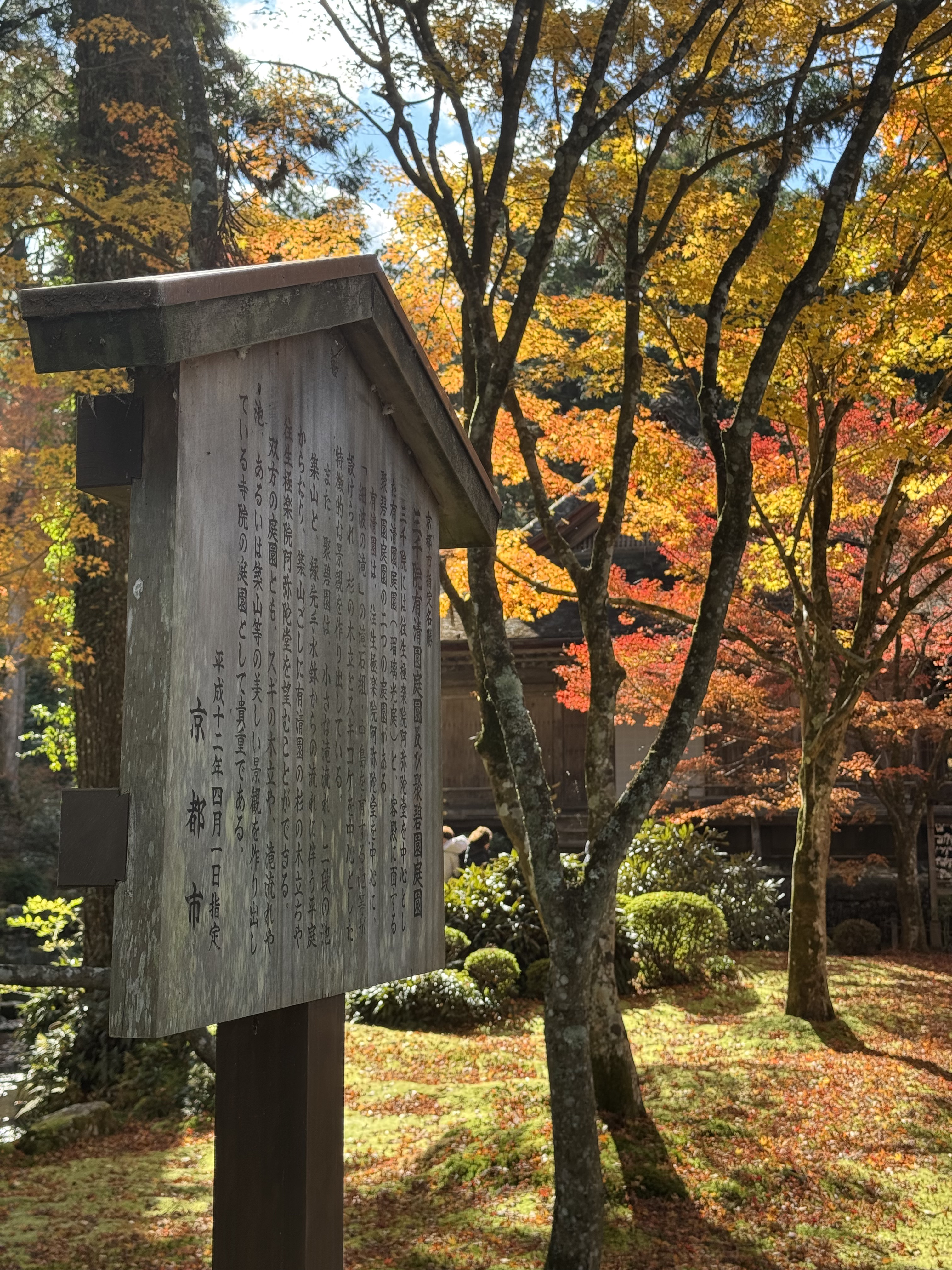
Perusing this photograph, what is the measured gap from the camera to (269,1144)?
3301 millimetres

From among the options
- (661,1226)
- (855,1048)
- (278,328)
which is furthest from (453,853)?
(278,328)

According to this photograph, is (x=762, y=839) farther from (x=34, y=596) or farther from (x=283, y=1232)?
(x=283, y=1232)

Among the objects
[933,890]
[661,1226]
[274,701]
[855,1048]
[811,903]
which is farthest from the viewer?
[933,890]

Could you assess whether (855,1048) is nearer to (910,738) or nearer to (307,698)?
(910,738)

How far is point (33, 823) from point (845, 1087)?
2033 cm

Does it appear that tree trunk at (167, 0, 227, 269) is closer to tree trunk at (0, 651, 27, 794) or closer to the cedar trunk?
the cedar trunk

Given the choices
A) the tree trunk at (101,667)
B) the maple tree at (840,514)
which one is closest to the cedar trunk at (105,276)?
the tree trunk at (101,667)

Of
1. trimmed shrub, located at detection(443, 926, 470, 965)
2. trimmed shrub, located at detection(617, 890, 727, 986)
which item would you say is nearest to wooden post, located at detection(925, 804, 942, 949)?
trimmed shrub, located at detection(617, 890, 727, 986)

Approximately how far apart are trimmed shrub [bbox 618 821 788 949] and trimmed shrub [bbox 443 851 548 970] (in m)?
2.45

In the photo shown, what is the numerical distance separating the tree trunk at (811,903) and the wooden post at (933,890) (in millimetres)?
5752

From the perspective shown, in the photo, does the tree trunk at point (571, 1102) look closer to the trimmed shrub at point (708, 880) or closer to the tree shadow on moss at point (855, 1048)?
the tree shadow on moss at point (855, 1048)

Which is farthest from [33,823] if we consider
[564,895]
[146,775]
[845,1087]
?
[146,775]

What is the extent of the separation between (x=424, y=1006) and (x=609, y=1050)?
14.7 ft

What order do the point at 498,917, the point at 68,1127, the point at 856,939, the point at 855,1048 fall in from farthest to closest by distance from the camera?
the point at 856,939 < the point at 498,917 < the point at 855,1048 < the point at 68,1127
